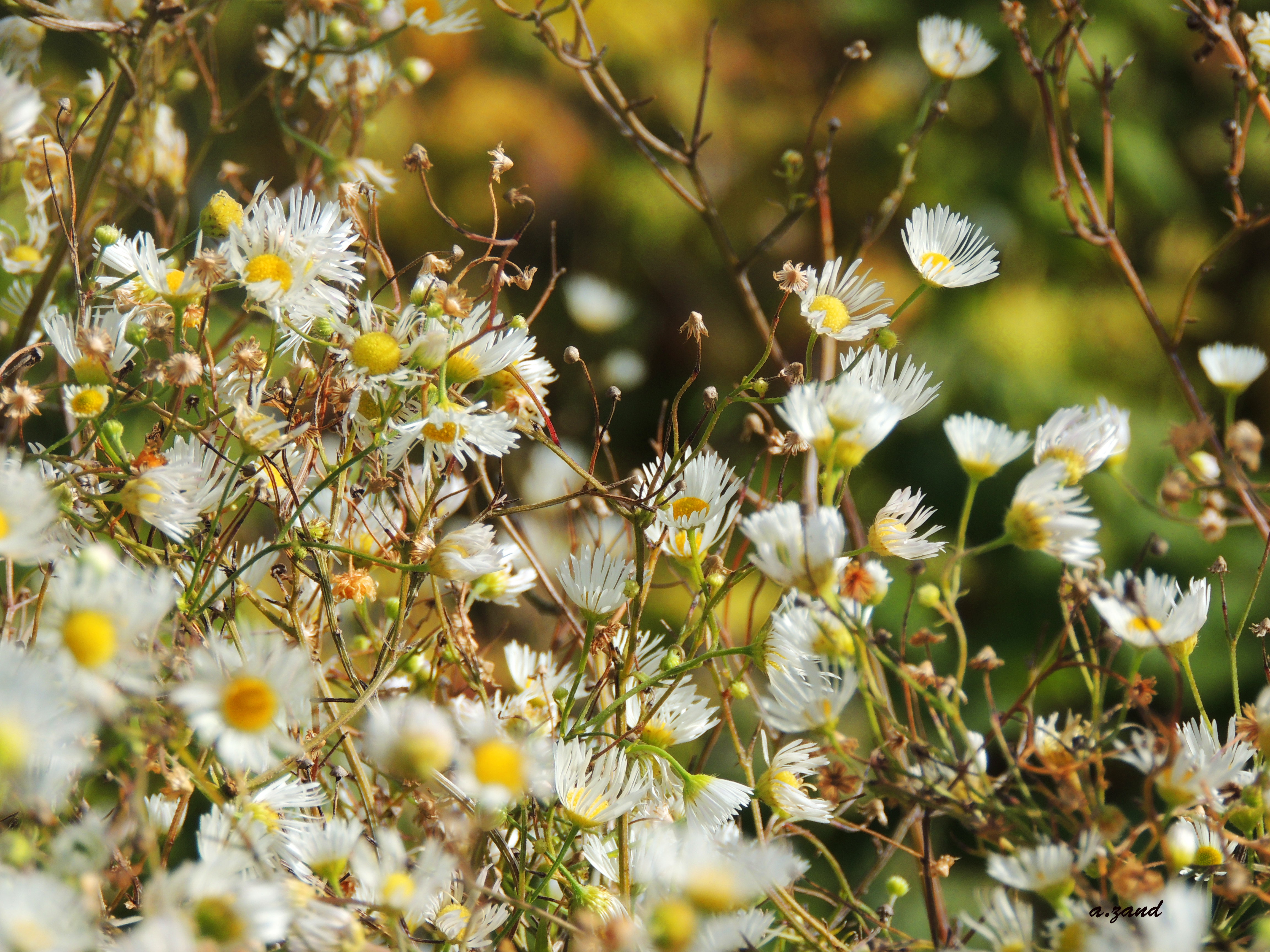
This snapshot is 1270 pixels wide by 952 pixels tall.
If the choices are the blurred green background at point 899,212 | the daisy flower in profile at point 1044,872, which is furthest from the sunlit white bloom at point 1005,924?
the blurred green background at point 899,212

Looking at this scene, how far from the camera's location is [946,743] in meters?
0.27

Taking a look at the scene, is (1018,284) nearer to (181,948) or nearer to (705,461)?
(705,461)

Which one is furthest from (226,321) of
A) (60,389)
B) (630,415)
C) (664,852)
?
(630,415)

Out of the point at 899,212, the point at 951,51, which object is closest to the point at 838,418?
the point at 951,51

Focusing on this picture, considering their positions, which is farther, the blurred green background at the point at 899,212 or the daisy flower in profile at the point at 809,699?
the blurred green background at the point at 899,212

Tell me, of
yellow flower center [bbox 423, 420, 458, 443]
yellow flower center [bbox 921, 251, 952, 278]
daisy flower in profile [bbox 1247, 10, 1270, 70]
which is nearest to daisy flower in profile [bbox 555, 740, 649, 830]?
yellow flower center [bbox 423, 420, 458, 443]

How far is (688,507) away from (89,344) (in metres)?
0.19

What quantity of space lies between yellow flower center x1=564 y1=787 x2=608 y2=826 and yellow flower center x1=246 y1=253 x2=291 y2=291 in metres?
0.18

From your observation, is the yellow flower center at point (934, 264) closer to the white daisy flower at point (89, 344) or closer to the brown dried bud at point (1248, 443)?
the brown dried bud at point (1248, 443)

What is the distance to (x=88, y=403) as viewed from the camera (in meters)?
0.33

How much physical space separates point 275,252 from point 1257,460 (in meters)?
0.30

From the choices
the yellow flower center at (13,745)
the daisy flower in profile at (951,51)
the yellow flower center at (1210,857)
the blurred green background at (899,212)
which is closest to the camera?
the yellow flower center at (13,745)

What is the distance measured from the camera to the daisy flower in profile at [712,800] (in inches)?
12.1

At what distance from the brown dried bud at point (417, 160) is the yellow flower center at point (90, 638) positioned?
0.69 ft
